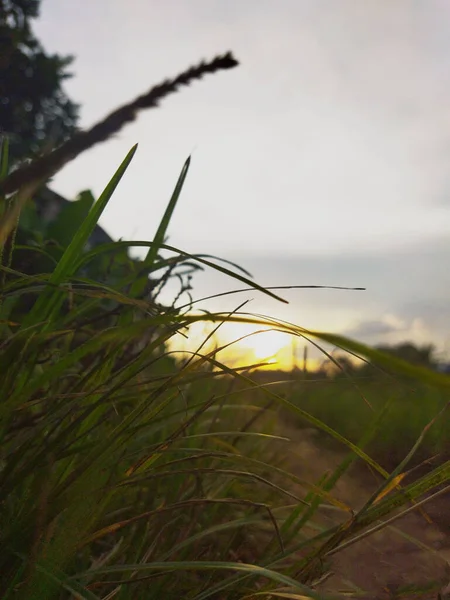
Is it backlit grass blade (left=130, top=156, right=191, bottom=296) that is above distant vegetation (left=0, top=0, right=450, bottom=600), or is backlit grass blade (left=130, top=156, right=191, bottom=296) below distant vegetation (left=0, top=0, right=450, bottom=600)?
above

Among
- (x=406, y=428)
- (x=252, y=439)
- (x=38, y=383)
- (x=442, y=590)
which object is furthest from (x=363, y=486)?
(x=38, y=383)

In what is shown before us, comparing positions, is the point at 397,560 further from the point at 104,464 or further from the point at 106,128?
the point at 106,128

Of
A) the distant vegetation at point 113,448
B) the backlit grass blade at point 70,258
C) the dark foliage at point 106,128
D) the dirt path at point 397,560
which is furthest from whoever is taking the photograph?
the dirt path at point 397,560

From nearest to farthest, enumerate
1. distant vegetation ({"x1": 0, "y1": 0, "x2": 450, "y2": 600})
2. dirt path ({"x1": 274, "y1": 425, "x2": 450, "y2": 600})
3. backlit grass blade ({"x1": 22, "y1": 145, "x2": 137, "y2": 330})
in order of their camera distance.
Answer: distant vegetation ({"x1": 0, "y1": 0, "x2": 450, "y2": 600}) < backlit grass blade ({"x1": 22, "y1": 145, "x2": 137, "y2": 330}) < dirt path ({"x1": 274, "y1": 425, "x2": 450, "y2": 600})

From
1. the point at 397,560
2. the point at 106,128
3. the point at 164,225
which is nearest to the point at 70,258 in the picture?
the point at 164,225

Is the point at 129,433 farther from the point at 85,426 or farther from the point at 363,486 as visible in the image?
the point at 363,486

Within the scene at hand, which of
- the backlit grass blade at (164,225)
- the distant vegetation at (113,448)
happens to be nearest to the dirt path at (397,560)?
the distant vegetation at (113,448)

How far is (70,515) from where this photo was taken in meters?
0.66

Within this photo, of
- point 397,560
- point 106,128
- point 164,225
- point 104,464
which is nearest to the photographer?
point 106,128

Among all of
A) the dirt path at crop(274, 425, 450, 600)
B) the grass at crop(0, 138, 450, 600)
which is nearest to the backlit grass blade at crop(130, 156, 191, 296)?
the grass at crop(0, 138, 450, 600)

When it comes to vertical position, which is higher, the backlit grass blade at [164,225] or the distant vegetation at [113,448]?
the backlit grass blade at [164,225]

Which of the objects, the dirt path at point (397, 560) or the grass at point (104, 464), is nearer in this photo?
the grass at point (104, 464)

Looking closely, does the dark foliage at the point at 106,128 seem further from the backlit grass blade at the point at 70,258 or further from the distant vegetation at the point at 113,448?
the backlit grass blade at the point at 70,258

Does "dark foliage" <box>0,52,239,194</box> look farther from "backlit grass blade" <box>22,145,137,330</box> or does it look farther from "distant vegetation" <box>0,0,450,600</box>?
"backlit grass blade" <box>22,145,137,330</box>
